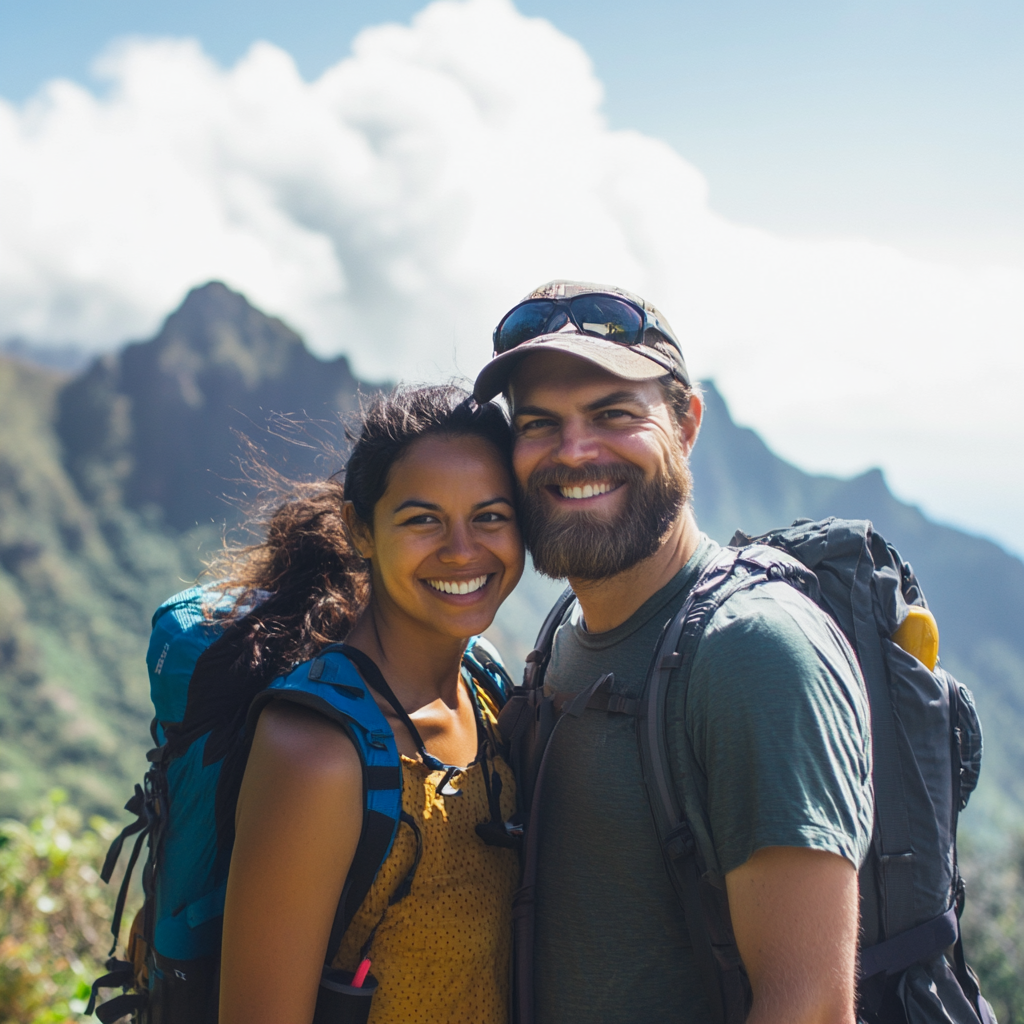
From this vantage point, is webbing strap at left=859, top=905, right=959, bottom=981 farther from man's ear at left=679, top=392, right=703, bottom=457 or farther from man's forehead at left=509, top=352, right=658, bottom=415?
man's forehead at left=509, top=352, right=658, bottom=415

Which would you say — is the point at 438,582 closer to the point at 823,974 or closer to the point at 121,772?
the point at 823,974

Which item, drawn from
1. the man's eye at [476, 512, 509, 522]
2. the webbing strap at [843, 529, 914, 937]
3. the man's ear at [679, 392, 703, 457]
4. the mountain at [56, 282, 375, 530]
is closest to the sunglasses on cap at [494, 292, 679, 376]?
the man's ear at [679, 392, 703, 457]

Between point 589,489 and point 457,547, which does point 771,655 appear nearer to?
point 589,489

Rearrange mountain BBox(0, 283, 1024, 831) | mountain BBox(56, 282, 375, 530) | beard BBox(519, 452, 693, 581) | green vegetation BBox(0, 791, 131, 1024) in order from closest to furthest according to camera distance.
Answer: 1. beard BBox(519, 452, 693, 581)
2. green vegetation BBox(0, 791, 131, 1024)
3. mountain BBox(0, 283, 1024, 831)
4. mountain BBox(56, 282, 375, 530)

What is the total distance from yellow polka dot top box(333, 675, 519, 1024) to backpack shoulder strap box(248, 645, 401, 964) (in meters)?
0.08

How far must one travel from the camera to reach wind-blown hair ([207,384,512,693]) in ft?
8.96

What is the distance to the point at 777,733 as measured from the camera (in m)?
1.97

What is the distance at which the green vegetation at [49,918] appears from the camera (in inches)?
183

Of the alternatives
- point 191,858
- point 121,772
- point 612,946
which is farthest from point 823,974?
point 121,772

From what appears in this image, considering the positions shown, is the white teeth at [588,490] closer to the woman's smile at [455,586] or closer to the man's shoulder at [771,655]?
the woman's smile at [455,586]

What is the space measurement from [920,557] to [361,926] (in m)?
137

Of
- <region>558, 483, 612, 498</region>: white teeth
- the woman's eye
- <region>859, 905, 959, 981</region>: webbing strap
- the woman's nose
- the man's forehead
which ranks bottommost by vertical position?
<region>859, 905, 959, 981</region>: webbing strap

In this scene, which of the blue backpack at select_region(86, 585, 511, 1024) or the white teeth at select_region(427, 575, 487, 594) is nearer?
the blue backpack at select_region(86, 585, 511, 1024)

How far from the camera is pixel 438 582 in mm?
2766
